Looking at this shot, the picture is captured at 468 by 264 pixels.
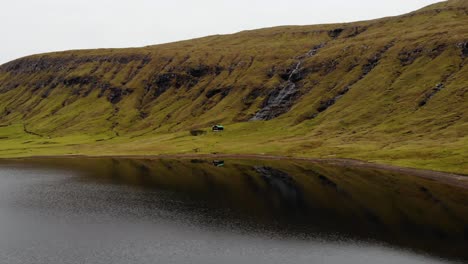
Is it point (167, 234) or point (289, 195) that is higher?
point (167, 234)

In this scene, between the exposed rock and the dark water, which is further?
the exposed rock

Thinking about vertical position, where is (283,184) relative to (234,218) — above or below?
below

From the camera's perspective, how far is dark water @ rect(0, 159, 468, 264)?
7581 cm

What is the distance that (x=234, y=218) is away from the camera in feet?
325

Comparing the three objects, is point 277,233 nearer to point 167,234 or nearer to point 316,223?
point 316,223

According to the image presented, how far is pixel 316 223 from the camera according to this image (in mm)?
93875

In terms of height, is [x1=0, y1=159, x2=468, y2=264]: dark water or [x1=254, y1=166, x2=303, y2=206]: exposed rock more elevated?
[x1=0, y1=159, x2=468, y2=264]: dark water

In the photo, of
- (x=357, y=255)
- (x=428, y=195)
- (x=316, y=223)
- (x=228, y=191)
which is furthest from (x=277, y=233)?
(x=428, y=195)

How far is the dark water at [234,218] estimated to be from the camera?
7581 cm

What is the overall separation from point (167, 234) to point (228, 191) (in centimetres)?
4536

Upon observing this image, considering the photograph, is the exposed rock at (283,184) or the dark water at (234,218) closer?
the dark water at (234,218)

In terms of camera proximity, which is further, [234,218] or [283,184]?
[283,184]

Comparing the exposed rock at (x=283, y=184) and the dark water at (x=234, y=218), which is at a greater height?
the dark water at (x=234, y=218)

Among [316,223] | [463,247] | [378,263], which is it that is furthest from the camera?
[316,223]
